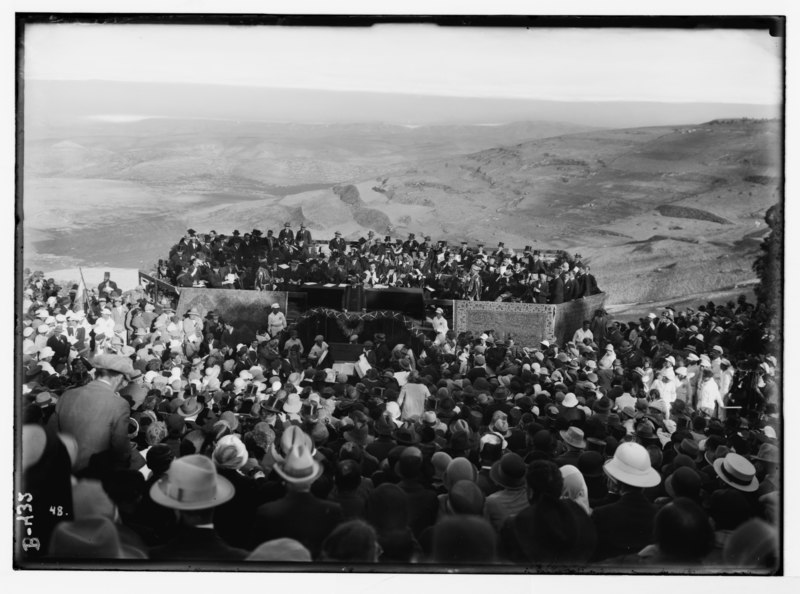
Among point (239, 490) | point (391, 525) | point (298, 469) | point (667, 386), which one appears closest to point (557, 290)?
point (667, 386)

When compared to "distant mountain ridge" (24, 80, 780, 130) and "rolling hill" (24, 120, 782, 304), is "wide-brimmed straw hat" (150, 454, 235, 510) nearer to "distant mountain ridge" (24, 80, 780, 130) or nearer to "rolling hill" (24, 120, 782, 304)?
"rolling hill" (24, 120, 782, 304)

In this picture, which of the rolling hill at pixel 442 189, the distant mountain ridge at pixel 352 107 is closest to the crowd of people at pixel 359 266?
the rolling hill at pixel 442 189

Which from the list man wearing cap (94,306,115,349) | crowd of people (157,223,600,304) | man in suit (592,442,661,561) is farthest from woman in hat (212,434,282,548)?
man in suit (592,442,661,561)

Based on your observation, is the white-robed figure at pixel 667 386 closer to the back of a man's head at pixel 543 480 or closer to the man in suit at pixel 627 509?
the man in suit at pixel 627 509

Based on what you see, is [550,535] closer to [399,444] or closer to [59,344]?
[399,444]

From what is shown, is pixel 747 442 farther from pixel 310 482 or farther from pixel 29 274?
pixel 29 274

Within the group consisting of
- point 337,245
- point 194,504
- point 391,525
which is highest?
point 337,245
